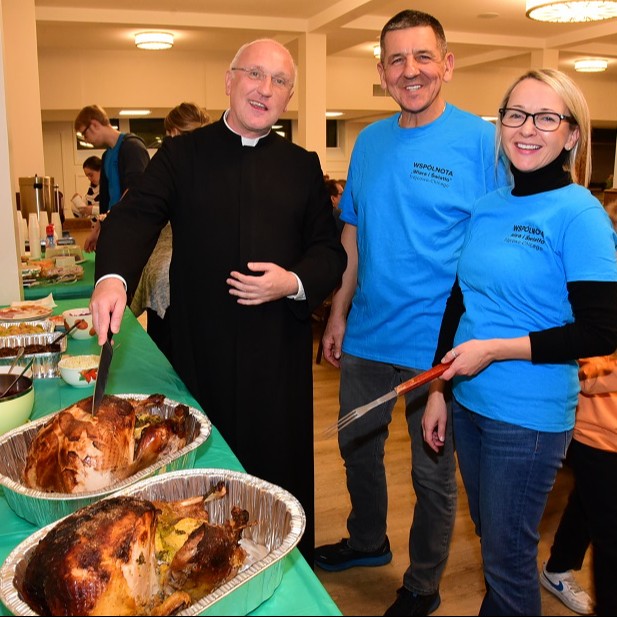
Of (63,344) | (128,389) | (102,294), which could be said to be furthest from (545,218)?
(63,344)

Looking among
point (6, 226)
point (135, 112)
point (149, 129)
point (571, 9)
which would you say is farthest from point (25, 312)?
point (149, 129)

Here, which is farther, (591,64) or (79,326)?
→ (591,64)

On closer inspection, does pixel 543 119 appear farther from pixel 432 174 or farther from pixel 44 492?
pixel 44 492

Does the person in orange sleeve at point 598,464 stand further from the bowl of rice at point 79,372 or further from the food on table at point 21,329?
the food on table at point 21,329

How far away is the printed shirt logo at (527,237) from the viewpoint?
131cm

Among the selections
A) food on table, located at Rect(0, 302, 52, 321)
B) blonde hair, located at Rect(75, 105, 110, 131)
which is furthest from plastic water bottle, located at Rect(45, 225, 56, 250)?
food on table, located at Rect(0, 302, 52, 321)

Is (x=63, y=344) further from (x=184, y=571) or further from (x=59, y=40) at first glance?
(x=59, y=40)

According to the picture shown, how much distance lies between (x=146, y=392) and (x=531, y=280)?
910mm

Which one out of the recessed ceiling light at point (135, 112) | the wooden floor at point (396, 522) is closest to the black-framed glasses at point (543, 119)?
the wooden floor at point (396, 522)

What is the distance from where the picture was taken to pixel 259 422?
75.4 inches

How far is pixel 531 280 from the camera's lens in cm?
132

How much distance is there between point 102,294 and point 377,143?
3.12ft

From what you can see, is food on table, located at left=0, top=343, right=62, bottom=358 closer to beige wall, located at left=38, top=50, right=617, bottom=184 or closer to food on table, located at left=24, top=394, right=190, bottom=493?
food on table, located at left=24, top=394, right=190, bottom=493

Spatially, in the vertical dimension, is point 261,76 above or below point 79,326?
above
